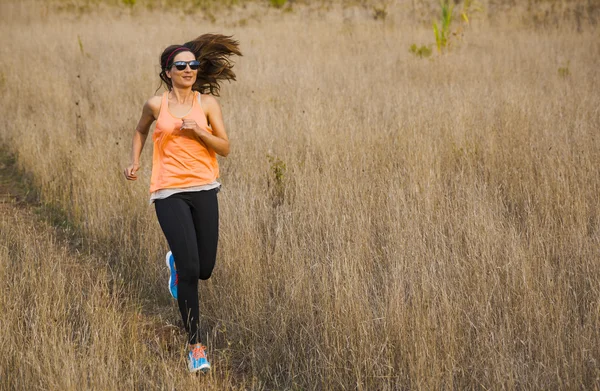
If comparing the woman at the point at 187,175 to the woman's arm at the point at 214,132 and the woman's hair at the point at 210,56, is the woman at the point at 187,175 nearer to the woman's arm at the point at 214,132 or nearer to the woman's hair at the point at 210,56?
the woman's arm at the point at 214,132

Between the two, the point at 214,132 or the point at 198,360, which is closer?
the point at 198,360

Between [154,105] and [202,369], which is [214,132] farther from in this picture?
[202,369]

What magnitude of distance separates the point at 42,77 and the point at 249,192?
6.18m

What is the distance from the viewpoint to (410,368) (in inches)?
107

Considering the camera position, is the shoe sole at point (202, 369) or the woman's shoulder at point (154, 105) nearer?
the shoe sole at point (202, 369)

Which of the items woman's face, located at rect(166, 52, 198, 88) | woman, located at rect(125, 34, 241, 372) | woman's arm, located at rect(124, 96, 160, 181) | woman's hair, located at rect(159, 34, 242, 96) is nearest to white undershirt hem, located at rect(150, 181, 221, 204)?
woman, located at rect(125, 34, 241, 372)

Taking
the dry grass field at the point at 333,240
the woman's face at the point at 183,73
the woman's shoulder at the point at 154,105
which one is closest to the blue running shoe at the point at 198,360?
the dry grass field at the point at 333,240

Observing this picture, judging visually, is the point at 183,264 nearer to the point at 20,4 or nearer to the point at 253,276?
the point at 253,276

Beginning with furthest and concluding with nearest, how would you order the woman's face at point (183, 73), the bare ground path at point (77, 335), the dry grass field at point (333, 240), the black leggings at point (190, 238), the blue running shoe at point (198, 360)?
the woman's face at point (183, 73)
the black leggings at point (190, 238)
the blue running shoe at point (198, 360)
the dry grass field at point (333, 240)
the bare ground path at point (77, 335)

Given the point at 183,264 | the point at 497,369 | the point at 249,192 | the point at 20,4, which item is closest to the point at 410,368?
the point at 497,369

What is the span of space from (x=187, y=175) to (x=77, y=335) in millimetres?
1118


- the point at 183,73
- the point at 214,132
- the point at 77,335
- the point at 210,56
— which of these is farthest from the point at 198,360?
the point at 210,56

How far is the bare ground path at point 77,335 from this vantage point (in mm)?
2703

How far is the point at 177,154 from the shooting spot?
10.5 feet
